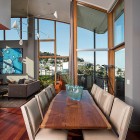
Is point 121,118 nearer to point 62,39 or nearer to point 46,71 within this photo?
point 62,39

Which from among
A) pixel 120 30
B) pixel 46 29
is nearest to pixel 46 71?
pixel 46 29

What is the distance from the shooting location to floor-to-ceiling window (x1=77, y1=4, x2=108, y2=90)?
6.03m

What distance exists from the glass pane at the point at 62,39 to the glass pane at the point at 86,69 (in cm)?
413

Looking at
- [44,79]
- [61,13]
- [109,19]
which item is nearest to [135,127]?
[109,19]

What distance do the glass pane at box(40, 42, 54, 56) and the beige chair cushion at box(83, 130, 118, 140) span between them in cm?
838

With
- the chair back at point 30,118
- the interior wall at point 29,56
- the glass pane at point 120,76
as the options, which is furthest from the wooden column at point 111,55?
the interior wall at point 29,56

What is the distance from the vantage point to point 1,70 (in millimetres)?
10453

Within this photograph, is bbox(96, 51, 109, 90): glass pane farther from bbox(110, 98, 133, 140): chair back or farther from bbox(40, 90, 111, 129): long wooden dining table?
bbox(110, 98, 133, 140): chair back

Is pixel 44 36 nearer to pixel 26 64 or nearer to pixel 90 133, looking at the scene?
pixel 26 64

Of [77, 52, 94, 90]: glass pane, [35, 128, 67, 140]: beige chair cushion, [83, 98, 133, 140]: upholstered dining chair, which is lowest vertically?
[35, 128, 67, 140]: beige chair cushion

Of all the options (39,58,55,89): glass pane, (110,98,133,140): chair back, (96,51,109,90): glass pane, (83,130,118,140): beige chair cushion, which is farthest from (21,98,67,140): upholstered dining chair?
(39,58,55,89): glass pane

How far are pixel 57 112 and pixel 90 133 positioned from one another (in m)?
0.56

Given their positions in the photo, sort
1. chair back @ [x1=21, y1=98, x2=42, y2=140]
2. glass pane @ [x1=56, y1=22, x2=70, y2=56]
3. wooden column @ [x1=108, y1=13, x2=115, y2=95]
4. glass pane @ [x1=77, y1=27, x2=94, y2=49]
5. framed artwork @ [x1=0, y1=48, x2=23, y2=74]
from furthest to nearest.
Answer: framed artwork @ [x1=0, y1=48, x2=23, y2=74]
glass pane @ [x1=56, y1=22, x2=70, y2=56]
glass pane @ [x1=77, y1=27, x2=94, y2=49]
wooden column @ [x1=108, y1=13, x2=115, y2=95]
chair back @ [x1=21, y1=98, x2=42, y2=140]

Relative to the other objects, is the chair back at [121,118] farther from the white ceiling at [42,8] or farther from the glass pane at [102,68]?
the white ceiling at [42,8]
